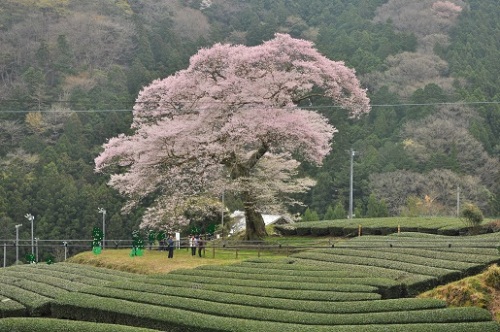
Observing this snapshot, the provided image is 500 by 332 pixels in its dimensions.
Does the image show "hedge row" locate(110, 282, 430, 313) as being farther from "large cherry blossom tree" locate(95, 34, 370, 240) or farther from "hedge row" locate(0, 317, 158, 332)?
"large cherry blossom tree" locate(95, 34, 370, 240)

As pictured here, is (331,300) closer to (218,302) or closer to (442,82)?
(218,302)

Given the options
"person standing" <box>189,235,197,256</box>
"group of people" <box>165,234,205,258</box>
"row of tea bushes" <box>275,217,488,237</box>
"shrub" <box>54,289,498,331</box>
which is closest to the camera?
"shrub" <box>54,289,498,331</box>

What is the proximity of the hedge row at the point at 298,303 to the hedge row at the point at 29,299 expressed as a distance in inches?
112

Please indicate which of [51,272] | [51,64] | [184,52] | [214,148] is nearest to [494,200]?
[214,148]

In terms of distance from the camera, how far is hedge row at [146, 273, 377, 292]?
65.2 ft

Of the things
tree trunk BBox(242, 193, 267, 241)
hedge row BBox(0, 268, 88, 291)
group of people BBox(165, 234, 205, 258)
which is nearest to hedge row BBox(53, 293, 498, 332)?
hedge row BBox(0, 268, 88, 291)

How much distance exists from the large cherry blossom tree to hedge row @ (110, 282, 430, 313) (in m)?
10.9

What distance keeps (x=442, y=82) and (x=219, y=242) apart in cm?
4704

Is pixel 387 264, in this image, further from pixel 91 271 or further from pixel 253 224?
pixel 253 224

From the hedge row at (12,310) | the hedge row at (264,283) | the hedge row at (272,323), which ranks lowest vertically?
the hedge row at (12,310)

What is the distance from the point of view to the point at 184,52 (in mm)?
82125

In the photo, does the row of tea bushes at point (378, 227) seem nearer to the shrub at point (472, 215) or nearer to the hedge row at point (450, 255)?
the shrub at point (472, 215)

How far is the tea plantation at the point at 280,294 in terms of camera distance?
17.1 meters

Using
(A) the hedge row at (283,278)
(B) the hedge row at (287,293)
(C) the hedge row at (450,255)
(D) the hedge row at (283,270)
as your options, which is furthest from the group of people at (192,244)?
(C) the hedge row at (450,255)
